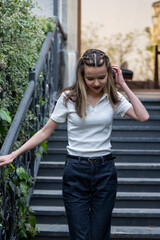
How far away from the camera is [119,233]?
4.15 meters

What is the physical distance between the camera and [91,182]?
9.16 ft

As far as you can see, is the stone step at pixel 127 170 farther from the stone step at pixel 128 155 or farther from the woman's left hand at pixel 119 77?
the woman's left hand at pixel 119 77

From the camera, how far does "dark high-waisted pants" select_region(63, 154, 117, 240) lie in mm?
2781

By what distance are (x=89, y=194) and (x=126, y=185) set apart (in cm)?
196

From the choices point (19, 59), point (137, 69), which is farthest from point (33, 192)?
point (137, 69)

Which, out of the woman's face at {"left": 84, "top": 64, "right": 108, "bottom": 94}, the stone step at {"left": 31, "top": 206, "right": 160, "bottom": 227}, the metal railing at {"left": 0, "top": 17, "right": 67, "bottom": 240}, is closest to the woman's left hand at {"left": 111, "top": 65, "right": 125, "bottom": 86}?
the woman's face at {"left": 84, "top": 64, "right": 108, "bottom": 94}

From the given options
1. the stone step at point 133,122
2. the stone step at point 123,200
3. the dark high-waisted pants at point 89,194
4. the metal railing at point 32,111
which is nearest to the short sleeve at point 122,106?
the dark high-waisted pants at point 89,194

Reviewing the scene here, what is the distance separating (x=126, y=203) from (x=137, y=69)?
452cm

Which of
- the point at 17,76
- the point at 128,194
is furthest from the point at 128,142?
the point at 17,76

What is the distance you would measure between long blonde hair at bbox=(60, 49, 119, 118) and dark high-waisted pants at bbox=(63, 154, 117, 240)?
32cm

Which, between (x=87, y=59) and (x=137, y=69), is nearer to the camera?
(x=87, y=59)

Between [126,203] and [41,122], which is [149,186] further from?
[41,122]

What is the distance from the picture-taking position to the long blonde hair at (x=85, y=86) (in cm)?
274

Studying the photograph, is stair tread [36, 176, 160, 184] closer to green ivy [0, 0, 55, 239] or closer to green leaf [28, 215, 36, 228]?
green ivy [0, 0, 55, 239]
